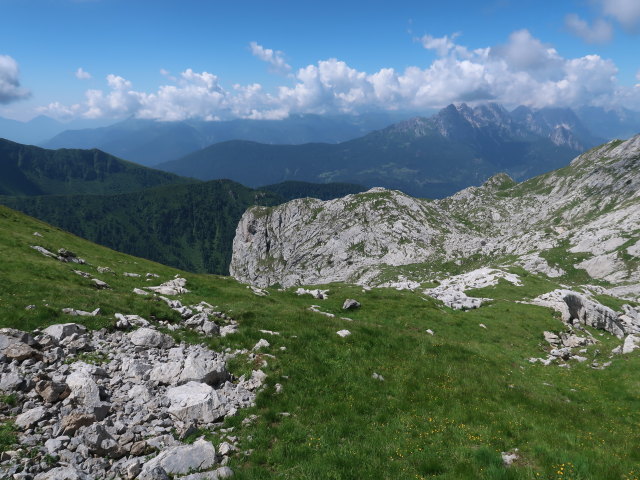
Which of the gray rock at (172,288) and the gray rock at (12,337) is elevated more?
the gray rock at (12,337)

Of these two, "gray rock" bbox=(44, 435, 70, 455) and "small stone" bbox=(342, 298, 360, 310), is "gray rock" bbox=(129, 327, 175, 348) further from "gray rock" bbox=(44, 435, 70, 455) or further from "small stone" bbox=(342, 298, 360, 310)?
"small stone" bbox=(342, 298, 360, 310)

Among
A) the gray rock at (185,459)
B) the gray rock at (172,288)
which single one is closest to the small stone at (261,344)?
the gray rock at (185,459)

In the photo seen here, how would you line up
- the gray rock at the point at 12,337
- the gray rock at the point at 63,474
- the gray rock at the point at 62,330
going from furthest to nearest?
the gray rock at the point at 62,330
the gray rock at the point at 12,337
the gray rock at the point at 63,474

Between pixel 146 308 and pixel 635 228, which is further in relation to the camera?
pixel 635 228

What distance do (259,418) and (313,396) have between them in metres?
2.85

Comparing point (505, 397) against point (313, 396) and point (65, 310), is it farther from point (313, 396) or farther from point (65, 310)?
point (65, 310)

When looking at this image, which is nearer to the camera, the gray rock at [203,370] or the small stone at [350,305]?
the gray rock at [203,370]

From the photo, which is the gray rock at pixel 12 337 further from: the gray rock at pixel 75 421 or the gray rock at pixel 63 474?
the gray rock at pixel 63 474

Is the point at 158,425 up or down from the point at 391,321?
up

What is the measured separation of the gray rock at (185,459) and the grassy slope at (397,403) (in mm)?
861

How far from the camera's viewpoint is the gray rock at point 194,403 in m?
13.1

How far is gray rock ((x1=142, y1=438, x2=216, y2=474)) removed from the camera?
10.5 m

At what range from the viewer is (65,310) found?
19703mm

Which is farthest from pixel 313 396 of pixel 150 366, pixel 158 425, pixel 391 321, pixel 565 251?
pixel 565 251
